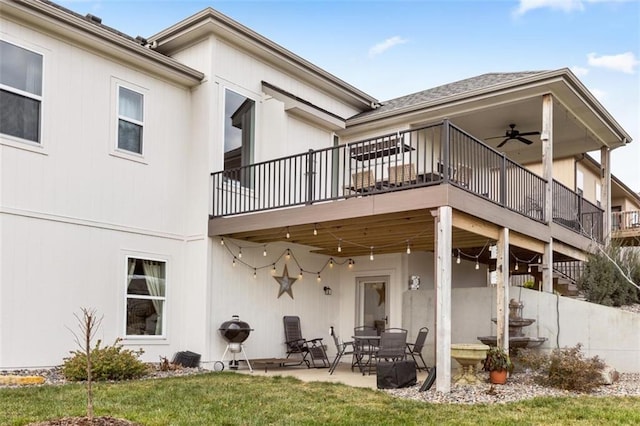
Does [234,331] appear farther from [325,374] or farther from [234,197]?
[234,197]

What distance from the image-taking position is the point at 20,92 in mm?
8953

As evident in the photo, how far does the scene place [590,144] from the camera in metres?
15.3

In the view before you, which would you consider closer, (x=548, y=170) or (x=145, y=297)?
(x=145, y=297)

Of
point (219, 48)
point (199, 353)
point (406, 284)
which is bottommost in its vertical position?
point (199, 353)

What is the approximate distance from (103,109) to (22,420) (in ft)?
19.4

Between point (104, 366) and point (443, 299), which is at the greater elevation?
point (443, 299)

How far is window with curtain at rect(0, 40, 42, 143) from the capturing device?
8789 mm

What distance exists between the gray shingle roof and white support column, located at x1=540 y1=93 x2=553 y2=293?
791 mm

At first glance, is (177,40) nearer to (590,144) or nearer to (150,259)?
(150,259)

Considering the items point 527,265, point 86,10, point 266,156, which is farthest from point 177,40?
point 527,265

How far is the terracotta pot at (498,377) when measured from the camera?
8.77m

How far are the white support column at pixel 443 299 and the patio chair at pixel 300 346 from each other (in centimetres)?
409

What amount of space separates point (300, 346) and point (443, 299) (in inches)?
181

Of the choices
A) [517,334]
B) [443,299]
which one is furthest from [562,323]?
[443,299]
